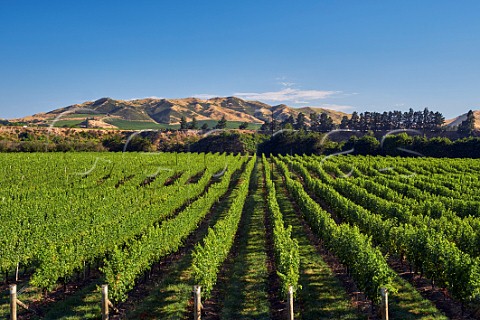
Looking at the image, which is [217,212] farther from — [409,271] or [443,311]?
[443,311]

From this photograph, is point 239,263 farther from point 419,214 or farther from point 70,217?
point 419,214

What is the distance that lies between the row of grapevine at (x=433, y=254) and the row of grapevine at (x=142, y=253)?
9.70 metres

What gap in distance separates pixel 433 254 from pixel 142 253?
10623mm

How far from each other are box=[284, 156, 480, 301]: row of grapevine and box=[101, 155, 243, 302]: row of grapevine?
31.8 ft

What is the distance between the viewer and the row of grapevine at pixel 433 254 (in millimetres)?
11320

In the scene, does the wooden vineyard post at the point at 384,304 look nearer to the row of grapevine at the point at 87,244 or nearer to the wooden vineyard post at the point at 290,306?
the wooden vineyard post at the point at 290,306

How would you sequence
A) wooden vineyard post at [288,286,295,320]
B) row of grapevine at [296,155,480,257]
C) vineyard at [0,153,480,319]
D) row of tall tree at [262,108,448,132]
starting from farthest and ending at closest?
1. row of tall tree at [262,108,448,132]
2. row of grapevine at [296,155,480,257]
3. vineyard at [0,153,480,319]
4. wooden vineyard post at [288,286,295,320]

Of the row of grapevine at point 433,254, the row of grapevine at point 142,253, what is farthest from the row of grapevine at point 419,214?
the row of grapevine at point 142,253

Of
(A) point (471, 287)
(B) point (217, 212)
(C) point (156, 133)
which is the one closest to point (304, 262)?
(A) point (471, 287)

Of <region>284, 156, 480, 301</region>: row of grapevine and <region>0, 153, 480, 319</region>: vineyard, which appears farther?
<region>0, 153, 480, 319</region>: vineyard

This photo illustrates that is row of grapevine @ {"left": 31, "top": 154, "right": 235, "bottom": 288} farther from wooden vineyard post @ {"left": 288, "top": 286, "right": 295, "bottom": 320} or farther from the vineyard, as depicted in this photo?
wooden vineyard post @ {"left": 288, "top": 286, "right": 295, "bottom": 320}

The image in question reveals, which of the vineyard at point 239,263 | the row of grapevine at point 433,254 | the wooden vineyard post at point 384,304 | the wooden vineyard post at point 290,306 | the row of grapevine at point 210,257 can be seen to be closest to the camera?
the wooden vineyard post at point 384,304

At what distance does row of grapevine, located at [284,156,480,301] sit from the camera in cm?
1132

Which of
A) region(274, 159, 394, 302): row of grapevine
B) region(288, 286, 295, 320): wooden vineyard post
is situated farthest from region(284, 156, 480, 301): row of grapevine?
region(288, 286, 295, 320): wooden vineyard post
